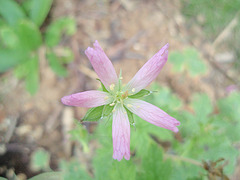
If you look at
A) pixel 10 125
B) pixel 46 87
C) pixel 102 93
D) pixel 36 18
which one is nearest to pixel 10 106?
pixel 10 125

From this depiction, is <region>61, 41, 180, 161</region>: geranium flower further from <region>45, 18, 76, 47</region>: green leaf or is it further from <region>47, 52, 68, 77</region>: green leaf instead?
<region>45, 18, 76, 47</region>: green leaf

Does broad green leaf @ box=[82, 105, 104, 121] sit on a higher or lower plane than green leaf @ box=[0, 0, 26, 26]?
lower

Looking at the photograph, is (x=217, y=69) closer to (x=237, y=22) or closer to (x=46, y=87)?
(x=237, y=22)

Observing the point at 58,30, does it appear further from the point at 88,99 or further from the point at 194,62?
the point at 88,99

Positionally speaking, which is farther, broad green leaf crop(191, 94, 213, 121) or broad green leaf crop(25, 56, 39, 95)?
broad green leaf crop(25, 56, 39, 95)

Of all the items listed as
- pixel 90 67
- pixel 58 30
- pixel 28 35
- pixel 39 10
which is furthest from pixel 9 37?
pixel 90 67

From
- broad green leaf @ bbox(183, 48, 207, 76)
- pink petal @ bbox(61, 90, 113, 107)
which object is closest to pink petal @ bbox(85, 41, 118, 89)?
pink petal @ bbox(61, 90, 113, 107)
